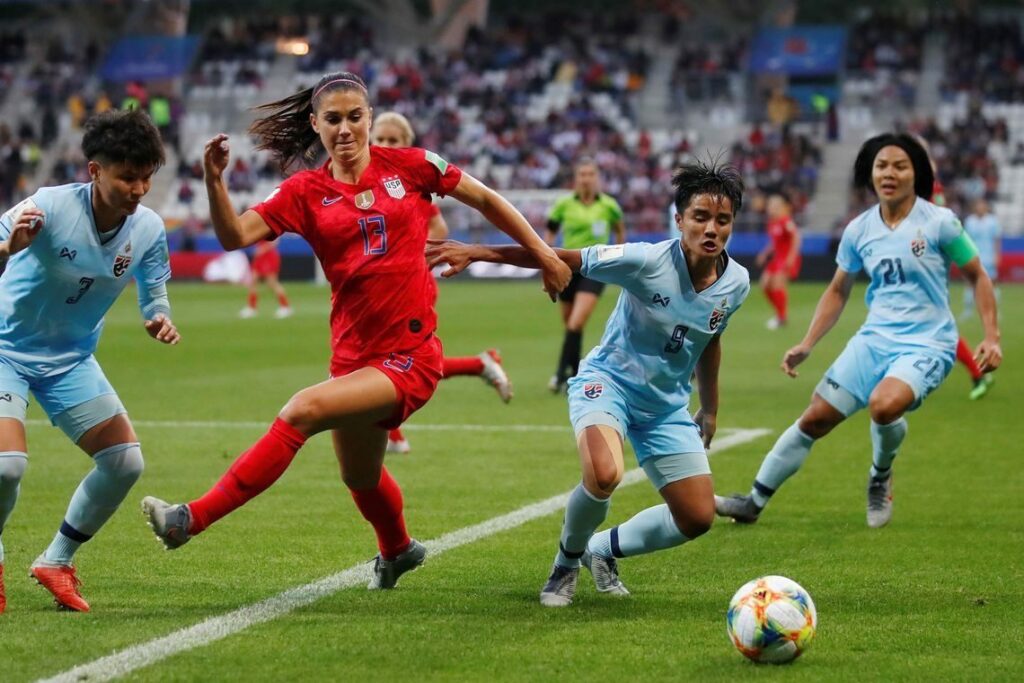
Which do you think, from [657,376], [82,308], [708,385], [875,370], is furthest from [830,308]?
[82,308]

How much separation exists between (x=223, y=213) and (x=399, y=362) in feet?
3.11

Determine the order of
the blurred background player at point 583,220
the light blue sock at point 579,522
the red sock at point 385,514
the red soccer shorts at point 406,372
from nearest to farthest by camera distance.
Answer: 1. the red soccer shorts at point 406,372
2. the light blue sock at point 579,522
3. the red sock at point 385,514
4. the blurred background player at point 583,220

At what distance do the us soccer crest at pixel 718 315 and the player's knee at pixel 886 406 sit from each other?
1843mm

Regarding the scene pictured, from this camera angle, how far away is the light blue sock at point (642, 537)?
20.8ft

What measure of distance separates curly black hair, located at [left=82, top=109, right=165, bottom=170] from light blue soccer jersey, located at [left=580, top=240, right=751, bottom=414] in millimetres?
1787

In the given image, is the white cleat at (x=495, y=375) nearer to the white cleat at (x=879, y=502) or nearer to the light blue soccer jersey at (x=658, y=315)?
the white cleat at (x=879, y=502)

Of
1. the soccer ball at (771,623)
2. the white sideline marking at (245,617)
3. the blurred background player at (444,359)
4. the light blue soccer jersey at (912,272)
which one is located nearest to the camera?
the white sideline marking at (245,617)

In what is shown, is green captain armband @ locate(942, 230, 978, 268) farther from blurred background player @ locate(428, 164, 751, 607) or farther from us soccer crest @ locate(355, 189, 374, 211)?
us soccer crest @ locate(355, 189, 374, 211)

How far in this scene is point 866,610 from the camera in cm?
610

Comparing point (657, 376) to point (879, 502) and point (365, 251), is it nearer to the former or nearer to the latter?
point (365, 251)

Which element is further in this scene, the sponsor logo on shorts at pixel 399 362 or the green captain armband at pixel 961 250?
the green captain armband at pixel 961 250

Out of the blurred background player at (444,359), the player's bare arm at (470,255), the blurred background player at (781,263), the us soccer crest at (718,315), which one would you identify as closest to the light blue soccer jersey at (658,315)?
the us soccer crest at (718,315)

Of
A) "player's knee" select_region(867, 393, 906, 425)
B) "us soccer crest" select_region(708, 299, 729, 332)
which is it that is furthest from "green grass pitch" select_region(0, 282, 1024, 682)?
"us soccer crest" select_region(708, 299, 729, 332)

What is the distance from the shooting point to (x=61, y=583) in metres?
6.06
